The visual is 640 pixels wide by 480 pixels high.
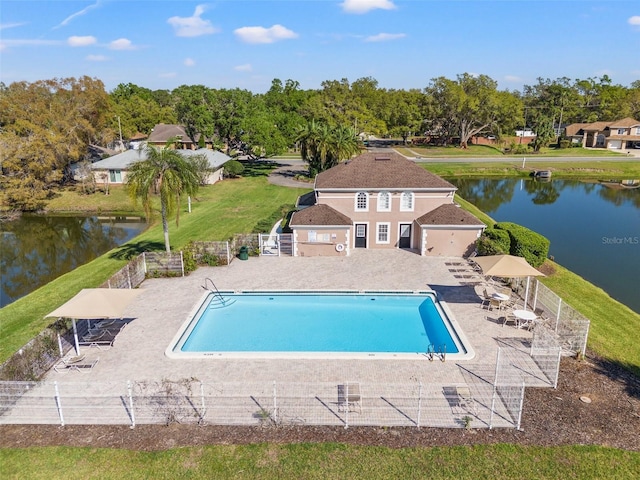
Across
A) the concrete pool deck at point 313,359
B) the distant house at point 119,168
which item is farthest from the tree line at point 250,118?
the concrete pool deck at point 313,359

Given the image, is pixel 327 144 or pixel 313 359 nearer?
pixel 313 359

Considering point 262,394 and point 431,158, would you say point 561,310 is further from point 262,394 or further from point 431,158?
point 431,158

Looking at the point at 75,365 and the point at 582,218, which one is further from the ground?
the point at 75,365

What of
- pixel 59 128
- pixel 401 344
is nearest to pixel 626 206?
pixel 401 344

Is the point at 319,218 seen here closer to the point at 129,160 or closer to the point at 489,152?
the point at 129,160

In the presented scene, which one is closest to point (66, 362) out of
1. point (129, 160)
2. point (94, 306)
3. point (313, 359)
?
point (94, 306)

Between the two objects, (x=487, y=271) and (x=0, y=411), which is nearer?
(x=0, y=411)
